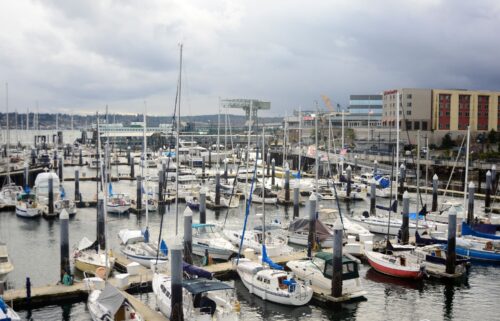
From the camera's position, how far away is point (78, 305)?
28.5 meters

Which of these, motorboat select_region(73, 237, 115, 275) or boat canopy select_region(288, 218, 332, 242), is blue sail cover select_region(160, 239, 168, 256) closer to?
motorboat select_region(73, 237, 115, 275)

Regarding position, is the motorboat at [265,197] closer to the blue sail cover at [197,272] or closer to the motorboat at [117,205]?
the motorboat at [117,205]

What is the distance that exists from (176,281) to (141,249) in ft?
43.3

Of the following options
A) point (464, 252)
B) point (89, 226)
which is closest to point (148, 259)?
point (89, 226)

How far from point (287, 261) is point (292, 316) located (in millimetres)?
7443

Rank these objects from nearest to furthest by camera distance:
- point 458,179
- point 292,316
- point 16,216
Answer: point 292,316 < point 16,216 < point 458,179

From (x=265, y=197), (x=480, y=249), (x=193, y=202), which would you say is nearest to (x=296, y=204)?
(x=265, y=197)

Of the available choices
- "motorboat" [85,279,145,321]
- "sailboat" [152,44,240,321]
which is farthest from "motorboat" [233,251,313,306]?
"motorboat" [85,279,145,321]

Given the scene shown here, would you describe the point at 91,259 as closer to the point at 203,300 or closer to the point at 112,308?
the point at 112,308

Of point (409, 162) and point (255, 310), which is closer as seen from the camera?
point (255, 310)

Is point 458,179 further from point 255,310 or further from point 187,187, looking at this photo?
point 255,310

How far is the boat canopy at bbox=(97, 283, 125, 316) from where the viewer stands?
24.7 metres

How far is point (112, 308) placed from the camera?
24.7 meters

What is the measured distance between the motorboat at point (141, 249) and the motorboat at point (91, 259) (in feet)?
4.75
